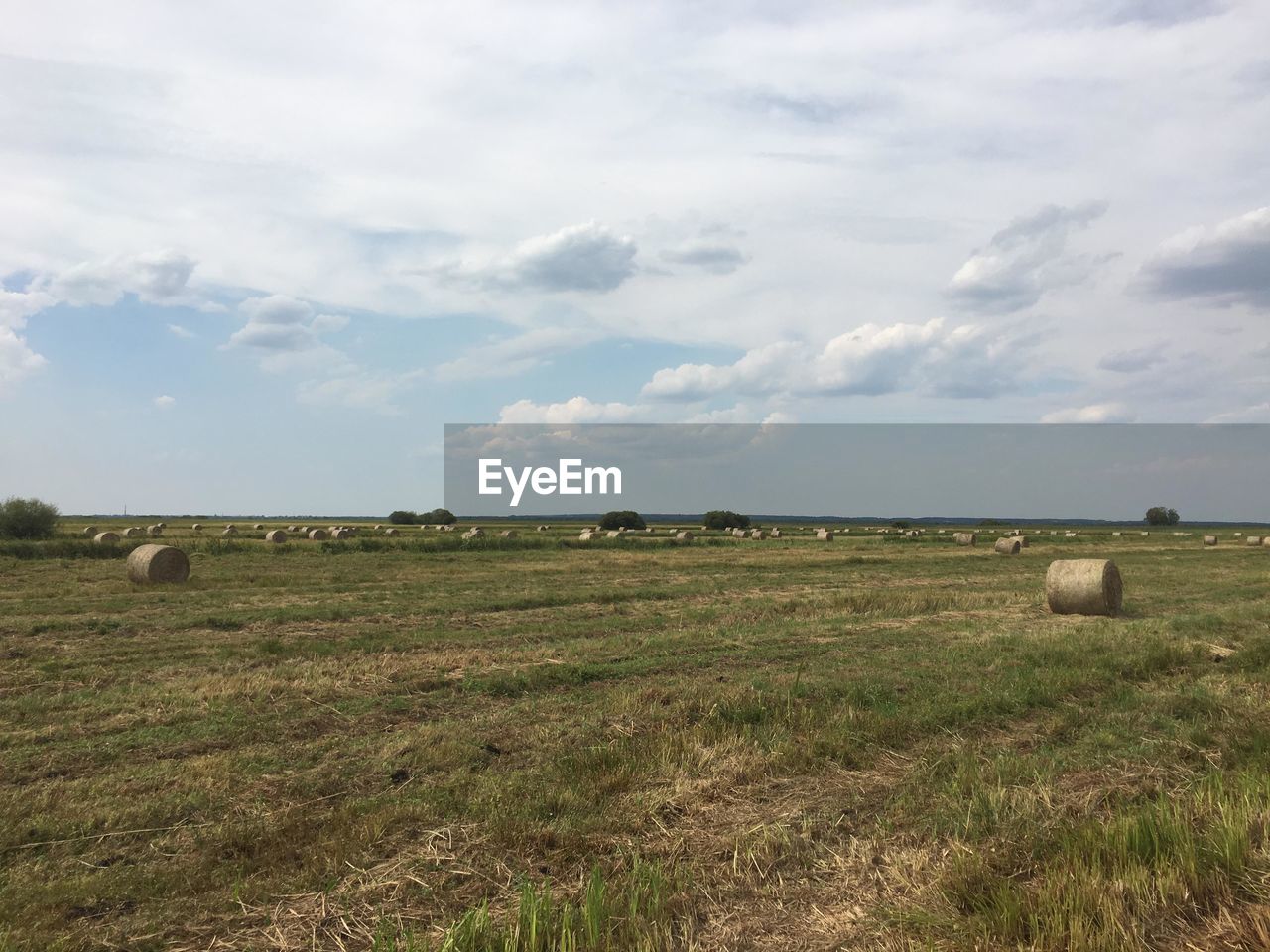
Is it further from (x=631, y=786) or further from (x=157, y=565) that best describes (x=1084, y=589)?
(x=157, y=565)

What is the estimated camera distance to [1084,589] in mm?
19219

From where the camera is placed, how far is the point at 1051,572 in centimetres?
2005

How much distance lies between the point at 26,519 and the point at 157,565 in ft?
A: 87.8

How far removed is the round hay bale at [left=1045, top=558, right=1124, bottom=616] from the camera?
19078 mm

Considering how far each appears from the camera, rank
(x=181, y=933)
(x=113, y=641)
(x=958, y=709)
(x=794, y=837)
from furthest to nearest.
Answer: (x=113, y=641) < (x=958, y=709) < (x=794, y=837) < (x=181, y=933)

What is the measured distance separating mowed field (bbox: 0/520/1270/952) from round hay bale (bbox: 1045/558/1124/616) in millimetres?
3140

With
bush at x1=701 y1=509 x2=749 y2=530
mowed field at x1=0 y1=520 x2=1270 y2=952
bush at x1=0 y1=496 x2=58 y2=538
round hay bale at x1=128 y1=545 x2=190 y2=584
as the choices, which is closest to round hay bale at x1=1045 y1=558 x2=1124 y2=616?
mowed field at x1=0 y1=520 x2=1270 y2=952

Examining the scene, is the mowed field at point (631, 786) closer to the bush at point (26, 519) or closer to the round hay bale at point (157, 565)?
the round hay bale at point (157, 565)

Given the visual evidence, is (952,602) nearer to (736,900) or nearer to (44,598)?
(736,900)

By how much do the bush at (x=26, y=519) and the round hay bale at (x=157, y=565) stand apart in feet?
83.7

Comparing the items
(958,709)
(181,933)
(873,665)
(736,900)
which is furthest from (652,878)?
(873,665)

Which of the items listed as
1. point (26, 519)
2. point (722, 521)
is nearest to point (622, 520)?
point (722, 521)

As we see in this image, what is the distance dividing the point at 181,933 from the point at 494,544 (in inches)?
1557

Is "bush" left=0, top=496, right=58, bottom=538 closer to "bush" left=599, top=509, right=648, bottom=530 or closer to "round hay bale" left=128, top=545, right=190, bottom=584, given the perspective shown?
"round hay bale" left=128, top=545, right=190, bottom=584
